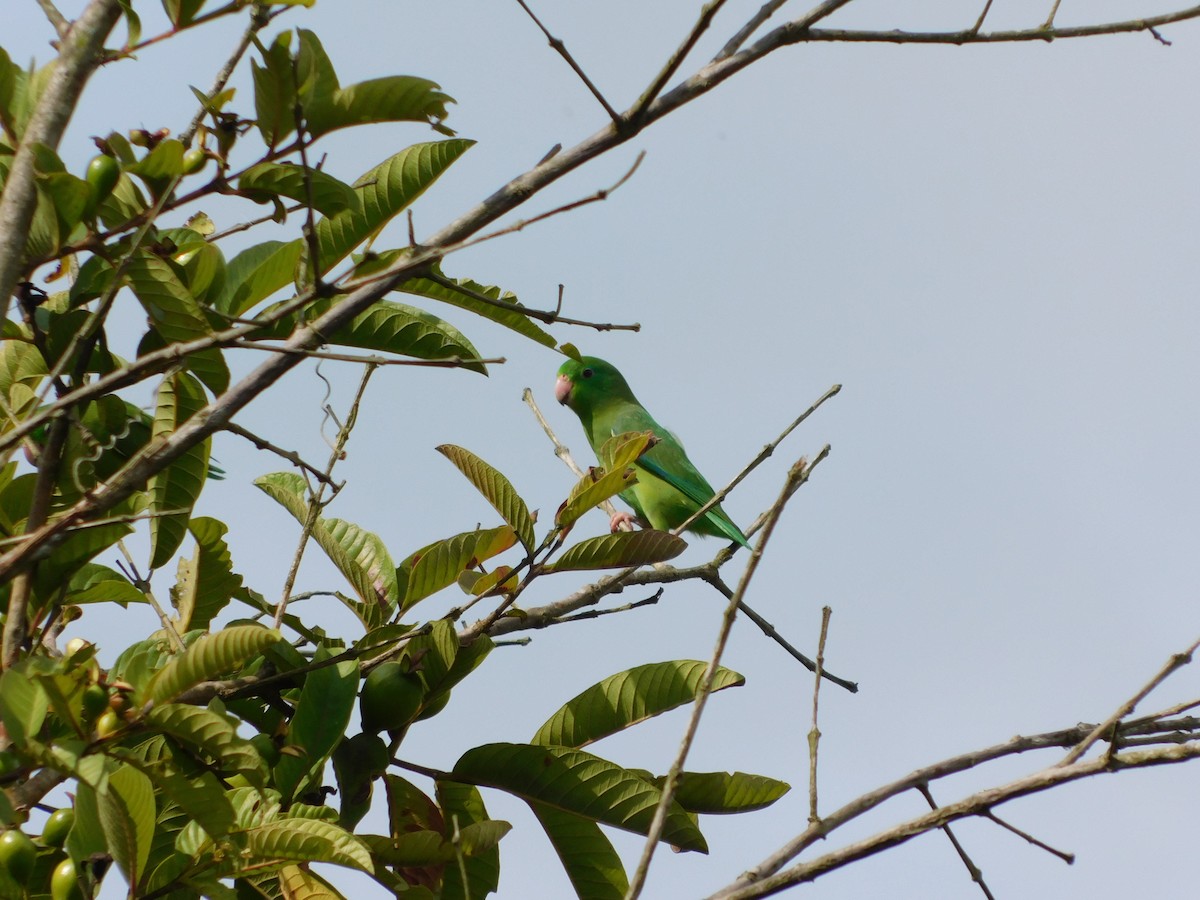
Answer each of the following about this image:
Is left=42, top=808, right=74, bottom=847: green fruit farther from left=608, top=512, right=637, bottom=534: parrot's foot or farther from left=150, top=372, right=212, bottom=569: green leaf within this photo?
left=608, top=512, right=637, bottom=534: parrot's foot

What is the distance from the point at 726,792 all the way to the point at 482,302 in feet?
3.76

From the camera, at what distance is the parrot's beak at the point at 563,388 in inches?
369

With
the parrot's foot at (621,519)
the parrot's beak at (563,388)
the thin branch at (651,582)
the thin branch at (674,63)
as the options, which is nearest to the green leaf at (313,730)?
→ the thin branch at (651,582)

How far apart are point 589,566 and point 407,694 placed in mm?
487

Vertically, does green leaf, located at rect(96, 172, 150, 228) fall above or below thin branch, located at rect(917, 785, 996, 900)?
above

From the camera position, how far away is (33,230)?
7.00 feet

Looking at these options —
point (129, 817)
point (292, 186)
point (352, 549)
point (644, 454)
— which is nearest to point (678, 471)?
point (644, 454)

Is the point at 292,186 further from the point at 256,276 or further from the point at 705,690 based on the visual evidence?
the point at 705,690

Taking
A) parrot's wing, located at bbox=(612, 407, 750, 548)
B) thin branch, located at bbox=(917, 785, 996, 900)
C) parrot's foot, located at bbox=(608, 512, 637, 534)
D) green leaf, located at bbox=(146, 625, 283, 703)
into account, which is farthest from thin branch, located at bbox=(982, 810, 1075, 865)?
parrot's wing, located at bbox=(612, 407, 750, 548)

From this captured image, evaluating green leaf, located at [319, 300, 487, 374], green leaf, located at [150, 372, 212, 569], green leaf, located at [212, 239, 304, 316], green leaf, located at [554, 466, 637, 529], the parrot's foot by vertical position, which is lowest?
green leaf, located at [554, 466, 637, 529]

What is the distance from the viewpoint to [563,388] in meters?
9.41

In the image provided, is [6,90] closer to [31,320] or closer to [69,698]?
[31,320]

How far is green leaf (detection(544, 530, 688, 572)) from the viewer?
2.68m

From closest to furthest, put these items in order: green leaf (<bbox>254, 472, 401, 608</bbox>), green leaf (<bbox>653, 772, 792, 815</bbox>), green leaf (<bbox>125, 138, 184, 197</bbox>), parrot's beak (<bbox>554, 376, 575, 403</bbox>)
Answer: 1. green leaf (<bbox>125, 138, 184, 197</bbox>)
2. green leaf (<bbox>653, 772, 792, 815</bbox>)
3. green leaf (<bbox>254, 472, 401, 608</bbox>)
4. parrot's beak (<bbox>554, 376, 575, 403</bbox>)
